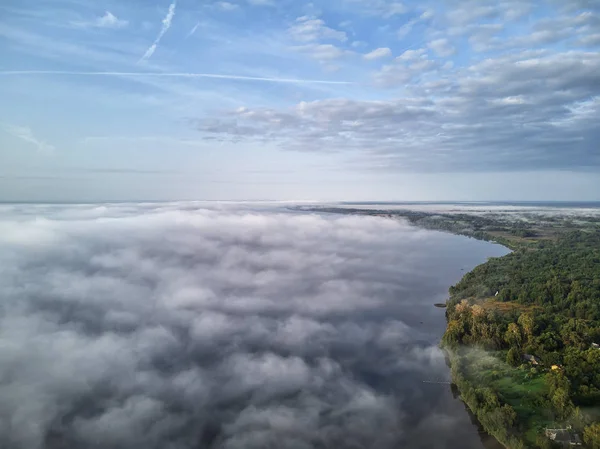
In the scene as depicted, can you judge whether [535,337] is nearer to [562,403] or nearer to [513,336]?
[513,336]

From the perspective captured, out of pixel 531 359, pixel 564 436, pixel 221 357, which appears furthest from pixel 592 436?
pixel 221 357

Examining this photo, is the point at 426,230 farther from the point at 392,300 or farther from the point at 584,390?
the point at 584,390

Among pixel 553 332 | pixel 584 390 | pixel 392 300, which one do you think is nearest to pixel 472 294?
pixel 392 300

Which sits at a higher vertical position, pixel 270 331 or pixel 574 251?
pixel 574 251

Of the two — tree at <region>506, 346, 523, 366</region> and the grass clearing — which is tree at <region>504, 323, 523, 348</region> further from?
tree at <region>506, 346, 523, 366</region>

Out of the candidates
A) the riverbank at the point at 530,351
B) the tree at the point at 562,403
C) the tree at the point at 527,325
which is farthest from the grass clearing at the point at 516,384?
the tree at the point at 527,325

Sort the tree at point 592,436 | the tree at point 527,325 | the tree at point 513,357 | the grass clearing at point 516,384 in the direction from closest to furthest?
the tree at point 592,436, the grass clearing at point 516,384, the tree at point 513,357, the tree at point 527,325

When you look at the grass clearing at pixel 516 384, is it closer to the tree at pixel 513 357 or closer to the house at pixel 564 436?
the tree at pixel 513 357
